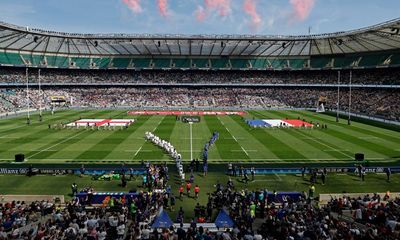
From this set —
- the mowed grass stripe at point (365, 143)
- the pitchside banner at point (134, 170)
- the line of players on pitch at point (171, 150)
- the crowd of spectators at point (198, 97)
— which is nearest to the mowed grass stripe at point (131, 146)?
the line of players on pitch at point (171, 150)

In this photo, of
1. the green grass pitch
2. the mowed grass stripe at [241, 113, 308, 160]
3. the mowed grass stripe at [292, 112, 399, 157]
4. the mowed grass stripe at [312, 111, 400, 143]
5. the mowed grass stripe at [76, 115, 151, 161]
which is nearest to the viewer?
the green grass pitch

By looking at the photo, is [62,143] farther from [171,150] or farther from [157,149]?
[171,150]

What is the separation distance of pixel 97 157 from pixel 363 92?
67433 mm

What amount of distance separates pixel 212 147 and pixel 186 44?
59.8m

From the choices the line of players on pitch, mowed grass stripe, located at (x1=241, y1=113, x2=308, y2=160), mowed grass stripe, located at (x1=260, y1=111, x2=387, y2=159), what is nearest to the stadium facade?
mowed grass stripe, located at (x1=260, y1=111, x2=387, y2=159)

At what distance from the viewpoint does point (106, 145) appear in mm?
39656

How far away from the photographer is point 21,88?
8594 cm

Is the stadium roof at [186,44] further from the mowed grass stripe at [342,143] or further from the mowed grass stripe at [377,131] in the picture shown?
the mowed grass stripe at [342,143]

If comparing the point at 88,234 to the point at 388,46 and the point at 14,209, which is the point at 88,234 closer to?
the point at 14,209

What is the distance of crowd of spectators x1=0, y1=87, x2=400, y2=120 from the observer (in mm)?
82975

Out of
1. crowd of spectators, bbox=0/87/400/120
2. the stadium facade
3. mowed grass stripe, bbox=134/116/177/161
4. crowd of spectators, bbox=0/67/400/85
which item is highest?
the stadium facade

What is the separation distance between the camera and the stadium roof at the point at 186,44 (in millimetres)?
80613

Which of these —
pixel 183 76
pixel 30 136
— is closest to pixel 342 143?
pixel 30 136

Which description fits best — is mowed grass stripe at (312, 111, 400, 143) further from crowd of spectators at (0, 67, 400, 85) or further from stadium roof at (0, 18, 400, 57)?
crowd of spectators at (0, 67, 400, 85)
